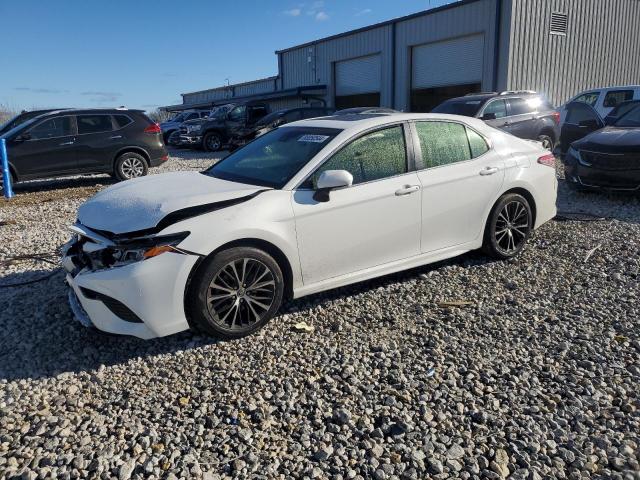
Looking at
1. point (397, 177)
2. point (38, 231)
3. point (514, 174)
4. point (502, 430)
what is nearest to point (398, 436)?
point (502, 430)

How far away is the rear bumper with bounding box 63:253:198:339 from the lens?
3.37 m

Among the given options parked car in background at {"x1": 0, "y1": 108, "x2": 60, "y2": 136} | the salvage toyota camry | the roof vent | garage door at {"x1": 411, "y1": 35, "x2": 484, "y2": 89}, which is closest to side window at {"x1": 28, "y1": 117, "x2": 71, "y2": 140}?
parked car in background at {"x1": 0, "y1": 108, "x2": 60, "y2": 136}

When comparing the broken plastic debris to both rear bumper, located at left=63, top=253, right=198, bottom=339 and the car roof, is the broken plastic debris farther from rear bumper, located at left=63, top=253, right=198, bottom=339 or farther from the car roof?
the car roof

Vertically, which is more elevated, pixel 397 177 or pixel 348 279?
pixel 397 177

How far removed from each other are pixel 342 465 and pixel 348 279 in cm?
185

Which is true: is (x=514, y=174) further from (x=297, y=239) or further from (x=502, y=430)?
(x=502, y=430)

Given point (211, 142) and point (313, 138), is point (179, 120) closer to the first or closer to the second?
point (211, 142)

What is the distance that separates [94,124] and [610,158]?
10.0m

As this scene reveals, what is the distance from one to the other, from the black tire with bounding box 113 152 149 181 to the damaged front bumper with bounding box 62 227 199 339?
8.45 m

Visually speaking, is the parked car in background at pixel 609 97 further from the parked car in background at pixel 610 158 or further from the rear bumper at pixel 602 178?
the rear bumper at pixel 602 178

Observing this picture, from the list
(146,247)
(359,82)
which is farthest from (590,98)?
(146,247)

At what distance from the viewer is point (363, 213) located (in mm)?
4195

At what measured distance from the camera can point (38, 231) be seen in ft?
23.6

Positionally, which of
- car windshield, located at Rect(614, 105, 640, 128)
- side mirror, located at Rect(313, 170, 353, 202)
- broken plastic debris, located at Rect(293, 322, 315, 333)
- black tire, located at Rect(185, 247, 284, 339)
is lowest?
broken plastic debris, located at Rect(293, 322, 315, 333)
